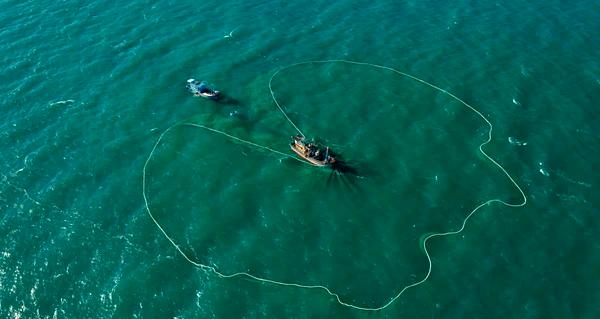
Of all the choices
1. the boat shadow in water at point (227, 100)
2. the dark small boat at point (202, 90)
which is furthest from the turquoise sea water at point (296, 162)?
the dark small boat at point (202, 90)

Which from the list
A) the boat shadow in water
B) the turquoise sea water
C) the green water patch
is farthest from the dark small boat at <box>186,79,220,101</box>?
the green water patch

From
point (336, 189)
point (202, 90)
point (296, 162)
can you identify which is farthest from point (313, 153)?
point (202, 90)

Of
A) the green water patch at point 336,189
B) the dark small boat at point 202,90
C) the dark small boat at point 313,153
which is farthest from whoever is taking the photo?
the dark small boat at point 202,90

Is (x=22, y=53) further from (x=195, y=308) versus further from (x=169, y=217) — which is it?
(x=195, y=308)

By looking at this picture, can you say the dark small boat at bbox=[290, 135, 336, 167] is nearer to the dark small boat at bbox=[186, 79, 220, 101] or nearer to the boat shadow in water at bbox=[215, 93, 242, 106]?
the boat shadow in water at bbox=[215, 93, 242, 106]

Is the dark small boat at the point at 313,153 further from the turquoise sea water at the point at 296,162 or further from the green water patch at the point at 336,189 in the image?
the turquoise sea water at the point at 296,162

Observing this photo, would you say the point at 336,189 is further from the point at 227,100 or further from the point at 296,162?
the point at 227,100
